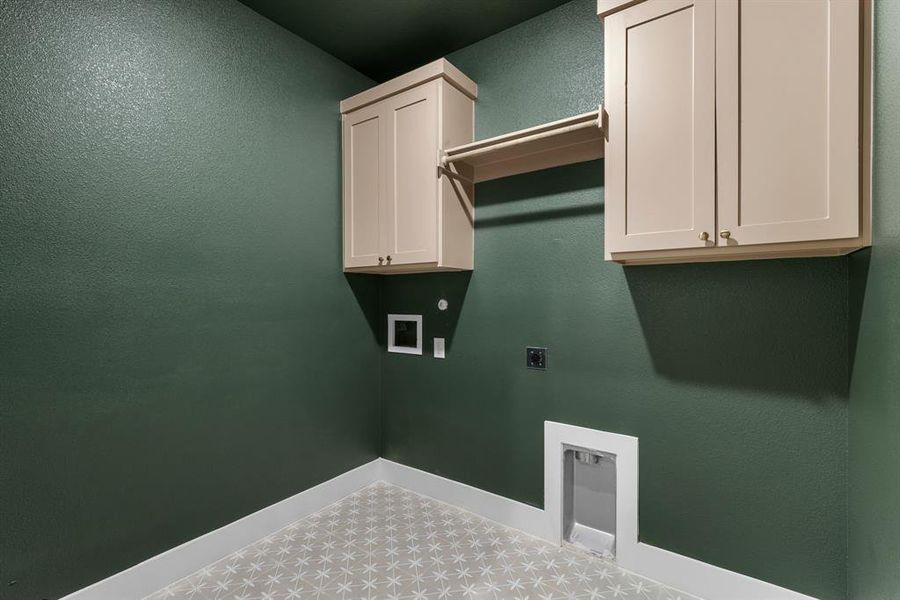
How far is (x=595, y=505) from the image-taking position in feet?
6.73

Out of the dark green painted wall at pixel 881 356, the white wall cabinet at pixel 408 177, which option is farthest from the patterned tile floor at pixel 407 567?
the white wall cabinet at pixel 408 177

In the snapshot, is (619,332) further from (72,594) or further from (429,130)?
(72,594)

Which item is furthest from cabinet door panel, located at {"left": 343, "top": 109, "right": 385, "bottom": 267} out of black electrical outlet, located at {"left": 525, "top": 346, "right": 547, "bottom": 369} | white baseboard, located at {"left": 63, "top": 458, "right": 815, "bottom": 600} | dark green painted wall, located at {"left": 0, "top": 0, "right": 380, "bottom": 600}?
white baseboard, located at {"left": 63, "top": 458, "right": 815, "bottom": 600}

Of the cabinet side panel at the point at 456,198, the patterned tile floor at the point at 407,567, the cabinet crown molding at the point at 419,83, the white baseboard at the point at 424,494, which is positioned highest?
the cabinet crown molding at the point at 419,83

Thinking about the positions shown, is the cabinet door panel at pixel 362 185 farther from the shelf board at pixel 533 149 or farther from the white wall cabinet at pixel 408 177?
the shelf board at pixel 533 149

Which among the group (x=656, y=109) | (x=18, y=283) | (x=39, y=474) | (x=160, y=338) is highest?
(x=656, y=109)

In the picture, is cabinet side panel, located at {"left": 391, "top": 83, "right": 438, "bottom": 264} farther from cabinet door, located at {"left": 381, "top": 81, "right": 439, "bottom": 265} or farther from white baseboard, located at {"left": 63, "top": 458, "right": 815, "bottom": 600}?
white baseboard, located at {"left": 63, "top": 458, "right": 815, "bottom": 600}

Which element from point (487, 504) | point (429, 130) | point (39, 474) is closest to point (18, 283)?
point (39, 474)

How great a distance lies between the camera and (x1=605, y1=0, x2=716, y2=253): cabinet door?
55.6 inches

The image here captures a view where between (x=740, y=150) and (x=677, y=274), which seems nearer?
(x=740, y=150)

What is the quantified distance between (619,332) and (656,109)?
92 cm

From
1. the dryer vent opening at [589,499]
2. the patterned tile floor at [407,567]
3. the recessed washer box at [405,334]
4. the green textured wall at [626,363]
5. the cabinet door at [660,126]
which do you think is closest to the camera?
the cabinet door at [660,126]

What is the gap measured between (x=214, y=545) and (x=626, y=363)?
2060 mm

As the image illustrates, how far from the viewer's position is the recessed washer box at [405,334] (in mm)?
2590
